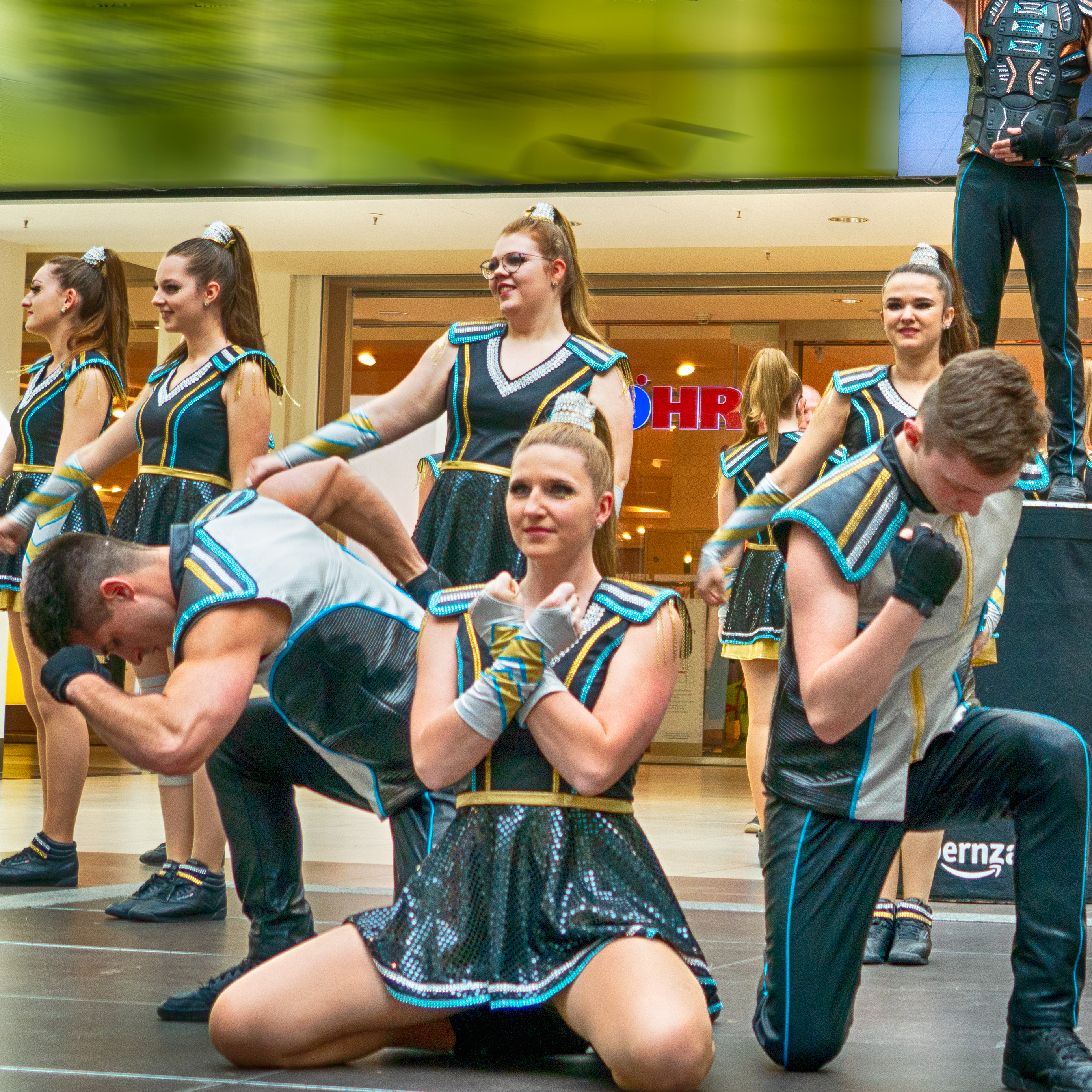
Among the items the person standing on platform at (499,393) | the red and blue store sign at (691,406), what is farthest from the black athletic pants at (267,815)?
the red and blue store sign at (691,406)

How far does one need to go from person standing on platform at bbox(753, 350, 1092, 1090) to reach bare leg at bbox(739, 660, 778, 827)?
8.73 feet

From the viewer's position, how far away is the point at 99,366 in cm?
502

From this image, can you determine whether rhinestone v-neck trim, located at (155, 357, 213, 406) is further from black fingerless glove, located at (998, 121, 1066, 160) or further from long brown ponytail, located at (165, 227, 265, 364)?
black fingerless glove, located at (998, 121, 1066, 160)

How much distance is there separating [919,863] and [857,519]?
1.89 m

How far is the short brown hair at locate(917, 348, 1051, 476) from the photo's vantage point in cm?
235

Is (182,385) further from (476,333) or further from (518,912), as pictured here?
(518,912)

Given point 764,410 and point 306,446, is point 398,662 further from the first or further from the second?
point 764,410

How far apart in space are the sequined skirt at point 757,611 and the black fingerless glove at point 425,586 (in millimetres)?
2554

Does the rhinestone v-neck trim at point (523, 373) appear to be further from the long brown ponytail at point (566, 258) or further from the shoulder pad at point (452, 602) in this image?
the shoulder pad at point (452, 602)

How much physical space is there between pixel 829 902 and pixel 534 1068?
1.81 feet

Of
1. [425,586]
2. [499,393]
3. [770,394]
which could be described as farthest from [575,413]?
[770,394]

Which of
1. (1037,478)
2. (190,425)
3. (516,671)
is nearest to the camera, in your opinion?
(516,671)

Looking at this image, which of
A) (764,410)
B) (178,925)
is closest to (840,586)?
(178,925)

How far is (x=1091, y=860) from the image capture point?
15.8ft
